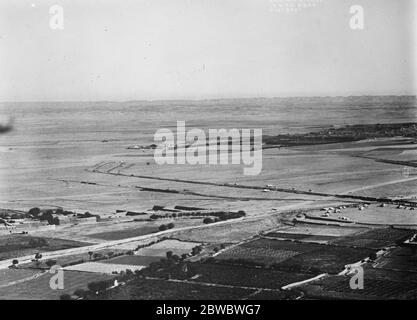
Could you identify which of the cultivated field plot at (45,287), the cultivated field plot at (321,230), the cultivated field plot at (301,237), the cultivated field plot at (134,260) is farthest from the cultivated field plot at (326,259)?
the cultivated field plot at (45,287)

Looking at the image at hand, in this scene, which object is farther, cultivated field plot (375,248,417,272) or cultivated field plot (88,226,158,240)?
cultivated field plot (88,226,158,240)

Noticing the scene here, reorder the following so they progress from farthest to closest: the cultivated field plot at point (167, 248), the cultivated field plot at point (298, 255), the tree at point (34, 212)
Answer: the tree at point (34, 212), the cultivated field plot at point (167, 248), the cultivated field plot at point (298, 255)

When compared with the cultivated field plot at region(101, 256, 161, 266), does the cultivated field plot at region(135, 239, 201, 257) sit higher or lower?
higher

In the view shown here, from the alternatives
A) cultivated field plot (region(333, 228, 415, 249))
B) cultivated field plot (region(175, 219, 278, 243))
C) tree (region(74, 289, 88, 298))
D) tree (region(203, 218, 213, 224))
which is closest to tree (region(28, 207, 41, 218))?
cultivated field plot (region(175, 219, 278, 243))

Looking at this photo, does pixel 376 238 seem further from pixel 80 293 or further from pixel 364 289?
pixel 80 293

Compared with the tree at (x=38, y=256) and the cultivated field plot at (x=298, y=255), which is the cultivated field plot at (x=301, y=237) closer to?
the cultivated field plot at (x=298, y=255)

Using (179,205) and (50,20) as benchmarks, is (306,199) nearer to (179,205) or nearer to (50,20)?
(179,205)

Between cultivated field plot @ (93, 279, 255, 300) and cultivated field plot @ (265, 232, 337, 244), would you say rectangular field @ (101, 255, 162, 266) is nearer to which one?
cultivated field plot @ (93, 279, 255, 300)

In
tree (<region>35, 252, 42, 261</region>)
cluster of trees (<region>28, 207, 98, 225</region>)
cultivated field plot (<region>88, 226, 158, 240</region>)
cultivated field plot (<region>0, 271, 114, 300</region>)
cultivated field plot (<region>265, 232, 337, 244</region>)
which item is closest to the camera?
cultivated field plot (<region>0, 271, 114, 300</region>)
